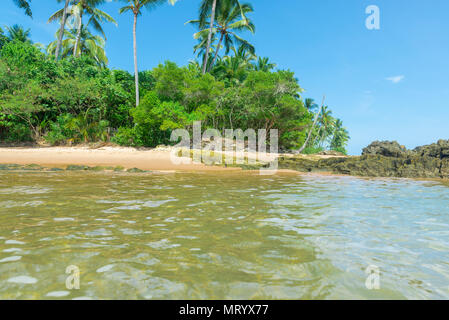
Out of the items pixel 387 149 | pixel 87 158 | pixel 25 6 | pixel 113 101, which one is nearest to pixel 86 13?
pixel 25 6

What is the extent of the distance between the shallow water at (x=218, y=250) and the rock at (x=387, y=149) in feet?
40.2

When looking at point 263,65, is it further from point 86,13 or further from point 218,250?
point 218,250

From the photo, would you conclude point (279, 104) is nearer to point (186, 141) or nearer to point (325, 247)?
A: point (186, 141)

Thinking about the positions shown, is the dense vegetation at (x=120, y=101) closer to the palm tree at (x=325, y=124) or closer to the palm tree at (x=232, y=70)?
the palm tree at (x=232, y=70)

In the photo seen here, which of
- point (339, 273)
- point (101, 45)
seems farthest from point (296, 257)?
point (101, 45)

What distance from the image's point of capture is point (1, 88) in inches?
784

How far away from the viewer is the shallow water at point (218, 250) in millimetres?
1746

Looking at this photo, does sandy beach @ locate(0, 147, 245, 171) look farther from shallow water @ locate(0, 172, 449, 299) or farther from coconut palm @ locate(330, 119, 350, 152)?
coconut palm @ locate(330, 119, 350, 152)

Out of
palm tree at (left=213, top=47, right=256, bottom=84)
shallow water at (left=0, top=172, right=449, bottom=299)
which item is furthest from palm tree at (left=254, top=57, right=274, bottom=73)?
shallow water at (left=0, top=172, right=449, bottom=299)

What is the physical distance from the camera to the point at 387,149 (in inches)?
616

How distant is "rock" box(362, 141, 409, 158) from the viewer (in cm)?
1488

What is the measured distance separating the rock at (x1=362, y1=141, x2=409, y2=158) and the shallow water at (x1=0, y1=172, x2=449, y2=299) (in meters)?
12.2
